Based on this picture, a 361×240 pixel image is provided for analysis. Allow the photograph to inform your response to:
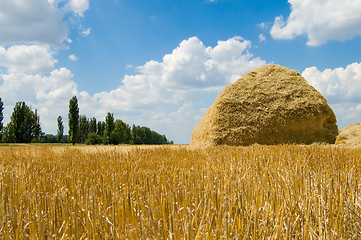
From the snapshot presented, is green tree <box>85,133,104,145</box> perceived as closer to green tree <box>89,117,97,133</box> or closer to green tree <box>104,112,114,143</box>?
green tree <box>104,112,114,143</box>

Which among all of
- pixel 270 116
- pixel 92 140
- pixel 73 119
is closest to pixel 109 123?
pixel 73 119

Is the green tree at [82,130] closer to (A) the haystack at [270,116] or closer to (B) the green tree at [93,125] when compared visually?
(B) the green tree at [93,125]

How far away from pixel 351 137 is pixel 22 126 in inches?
1351

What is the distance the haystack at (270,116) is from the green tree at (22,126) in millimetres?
30749

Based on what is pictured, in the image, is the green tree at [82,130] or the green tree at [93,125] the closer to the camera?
→ the green tree at [82,130]

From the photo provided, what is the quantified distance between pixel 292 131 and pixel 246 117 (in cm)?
148

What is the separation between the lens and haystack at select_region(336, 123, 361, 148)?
722 cm

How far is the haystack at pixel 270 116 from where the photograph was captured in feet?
25.8

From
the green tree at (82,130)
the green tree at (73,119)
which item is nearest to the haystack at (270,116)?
the green tree at (73,119)

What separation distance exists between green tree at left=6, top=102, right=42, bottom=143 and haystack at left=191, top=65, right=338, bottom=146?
30.7 m

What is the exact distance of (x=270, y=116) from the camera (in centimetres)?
789

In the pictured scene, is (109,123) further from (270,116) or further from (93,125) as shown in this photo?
(270,116)

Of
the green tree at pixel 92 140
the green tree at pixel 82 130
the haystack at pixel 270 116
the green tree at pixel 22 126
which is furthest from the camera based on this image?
the green tree at pixel 82 130

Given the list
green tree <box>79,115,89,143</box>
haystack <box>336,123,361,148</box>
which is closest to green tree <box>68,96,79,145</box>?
green tree <box>79,115,89,143</box>
